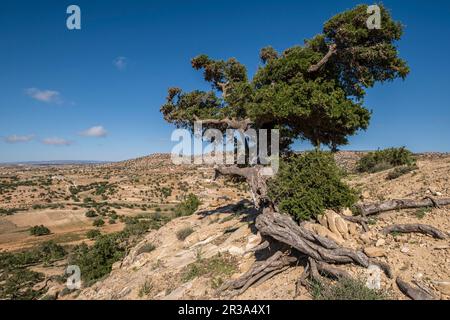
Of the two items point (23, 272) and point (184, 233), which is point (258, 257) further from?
point (23, 272)

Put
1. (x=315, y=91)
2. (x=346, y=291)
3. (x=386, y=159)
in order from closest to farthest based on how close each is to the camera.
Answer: (x=346, y=291) < (x=315, y=91) < (x=386, y=159)

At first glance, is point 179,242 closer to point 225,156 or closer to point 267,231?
point 225,156

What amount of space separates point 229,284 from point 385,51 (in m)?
9.02

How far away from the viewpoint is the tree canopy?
10.1m

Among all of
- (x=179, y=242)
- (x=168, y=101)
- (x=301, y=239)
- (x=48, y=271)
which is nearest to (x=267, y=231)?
(x=301, y=239)

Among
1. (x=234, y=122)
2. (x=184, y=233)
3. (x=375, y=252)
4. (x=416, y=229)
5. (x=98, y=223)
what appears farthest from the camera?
(x=98, y=223)

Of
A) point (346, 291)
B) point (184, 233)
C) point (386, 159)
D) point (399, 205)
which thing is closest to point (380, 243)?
point (346, 291)

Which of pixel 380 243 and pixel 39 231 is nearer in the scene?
pixel 380 243

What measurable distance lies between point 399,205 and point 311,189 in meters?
2.80

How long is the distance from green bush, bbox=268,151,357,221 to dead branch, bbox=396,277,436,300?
9.30ft

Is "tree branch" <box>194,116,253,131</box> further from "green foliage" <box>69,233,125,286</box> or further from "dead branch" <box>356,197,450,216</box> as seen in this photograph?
"green foliage" <box>69,233,125,286</box>

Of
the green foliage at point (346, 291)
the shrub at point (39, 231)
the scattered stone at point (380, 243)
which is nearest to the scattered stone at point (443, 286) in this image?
the green foliage at point (346, 291)

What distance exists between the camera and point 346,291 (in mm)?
5637

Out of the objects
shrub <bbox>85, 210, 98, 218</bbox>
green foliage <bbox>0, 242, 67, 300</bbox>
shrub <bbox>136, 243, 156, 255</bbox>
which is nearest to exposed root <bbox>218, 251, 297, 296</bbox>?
shrub <bbox>136, 243, 156, 255</bbox>
